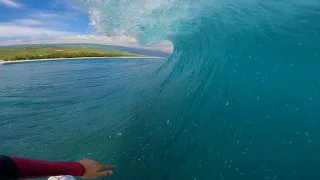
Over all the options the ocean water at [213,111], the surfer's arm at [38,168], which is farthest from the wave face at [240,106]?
the surfer's arm at [38,168]

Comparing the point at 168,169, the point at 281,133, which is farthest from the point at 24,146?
the point at 281,133

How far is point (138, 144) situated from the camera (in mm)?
4699

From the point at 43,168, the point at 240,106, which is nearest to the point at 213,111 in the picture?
the point at 240,106

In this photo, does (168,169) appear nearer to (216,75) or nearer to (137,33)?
(216,75)

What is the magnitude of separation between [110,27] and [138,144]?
14.3ft

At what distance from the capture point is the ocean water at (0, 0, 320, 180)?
3.55m

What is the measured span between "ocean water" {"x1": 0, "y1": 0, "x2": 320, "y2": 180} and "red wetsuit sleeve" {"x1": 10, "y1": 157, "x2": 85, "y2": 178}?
179 centimetres

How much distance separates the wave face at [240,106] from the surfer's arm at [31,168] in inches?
70.6

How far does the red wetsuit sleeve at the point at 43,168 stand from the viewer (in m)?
1.74

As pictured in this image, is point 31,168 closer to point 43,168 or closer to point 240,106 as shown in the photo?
point 43,168

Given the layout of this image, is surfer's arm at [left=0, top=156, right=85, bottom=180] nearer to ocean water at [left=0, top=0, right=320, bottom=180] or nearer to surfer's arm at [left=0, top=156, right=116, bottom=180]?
surfer's arm at [left=0, top=156, right=116, bottom=180]

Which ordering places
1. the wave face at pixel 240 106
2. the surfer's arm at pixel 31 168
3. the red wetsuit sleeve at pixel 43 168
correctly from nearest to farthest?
the surfer's arm at pixel 31 168
the red wetsuit sleeve at pixel 43 168
the wave face at pixel 240 106

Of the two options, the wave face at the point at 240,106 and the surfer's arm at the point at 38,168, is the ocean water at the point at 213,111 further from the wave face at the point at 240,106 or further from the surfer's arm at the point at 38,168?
the surfer's arm at the point at 38,168

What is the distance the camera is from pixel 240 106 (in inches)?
169
